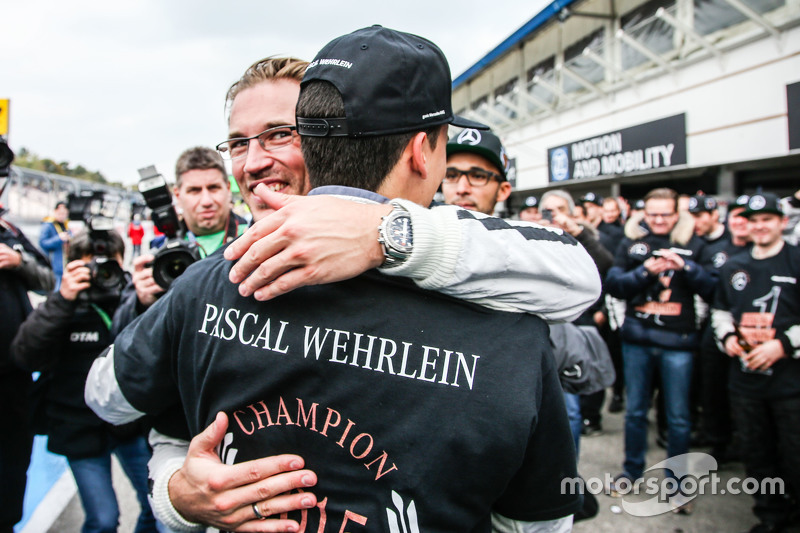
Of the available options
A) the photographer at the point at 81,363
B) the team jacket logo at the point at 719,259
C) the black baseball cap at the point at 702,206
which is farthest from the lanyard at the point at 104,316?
the black baseball cap at the point at 702,206

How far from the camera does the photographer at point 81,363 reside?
245cm

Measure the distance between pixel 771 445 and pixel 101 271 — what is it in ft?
14.4

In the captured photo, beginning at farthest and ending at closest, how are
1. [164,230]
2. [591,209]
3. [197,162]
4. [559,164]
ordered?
1. [559,164]
2. [591,209]
3. [197,162]
4. [164,230]

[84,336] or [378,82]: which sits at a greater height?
[378,82]

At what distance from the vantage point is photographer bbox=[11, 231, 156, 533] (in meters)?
2.45

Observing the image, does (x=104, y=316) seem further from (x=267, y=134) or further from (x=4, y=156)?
(x=267, y=134)

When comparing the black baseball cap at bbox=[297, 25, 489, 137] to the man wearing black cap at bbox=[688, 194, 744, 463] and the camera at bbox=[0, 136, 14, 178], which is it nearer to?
the camera at bbox=[0, 136, 14, 178]

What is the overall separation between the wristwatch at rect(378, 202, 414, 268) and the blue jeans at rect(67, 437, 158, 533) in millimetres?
2433

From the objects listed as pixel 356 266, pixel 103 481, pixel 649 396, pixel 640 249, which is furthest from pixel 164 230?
pixel 649 396

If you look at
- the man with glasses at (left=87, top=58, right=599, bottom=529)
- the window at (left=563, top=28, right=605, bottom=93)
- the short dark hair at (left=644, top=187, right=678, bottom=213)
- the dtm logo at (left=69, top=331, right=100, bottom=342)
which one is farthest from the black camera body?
the window at (left=563, top=28, right=605, bottom=93)

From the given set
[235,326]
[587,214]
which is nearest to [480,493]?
[235,326]

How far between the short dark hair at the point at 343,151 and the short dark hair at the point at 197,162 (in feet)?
7.63

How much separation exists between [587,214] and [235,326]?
6841 mm

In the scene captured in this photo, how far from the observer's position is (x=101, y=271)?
2.48 metres
